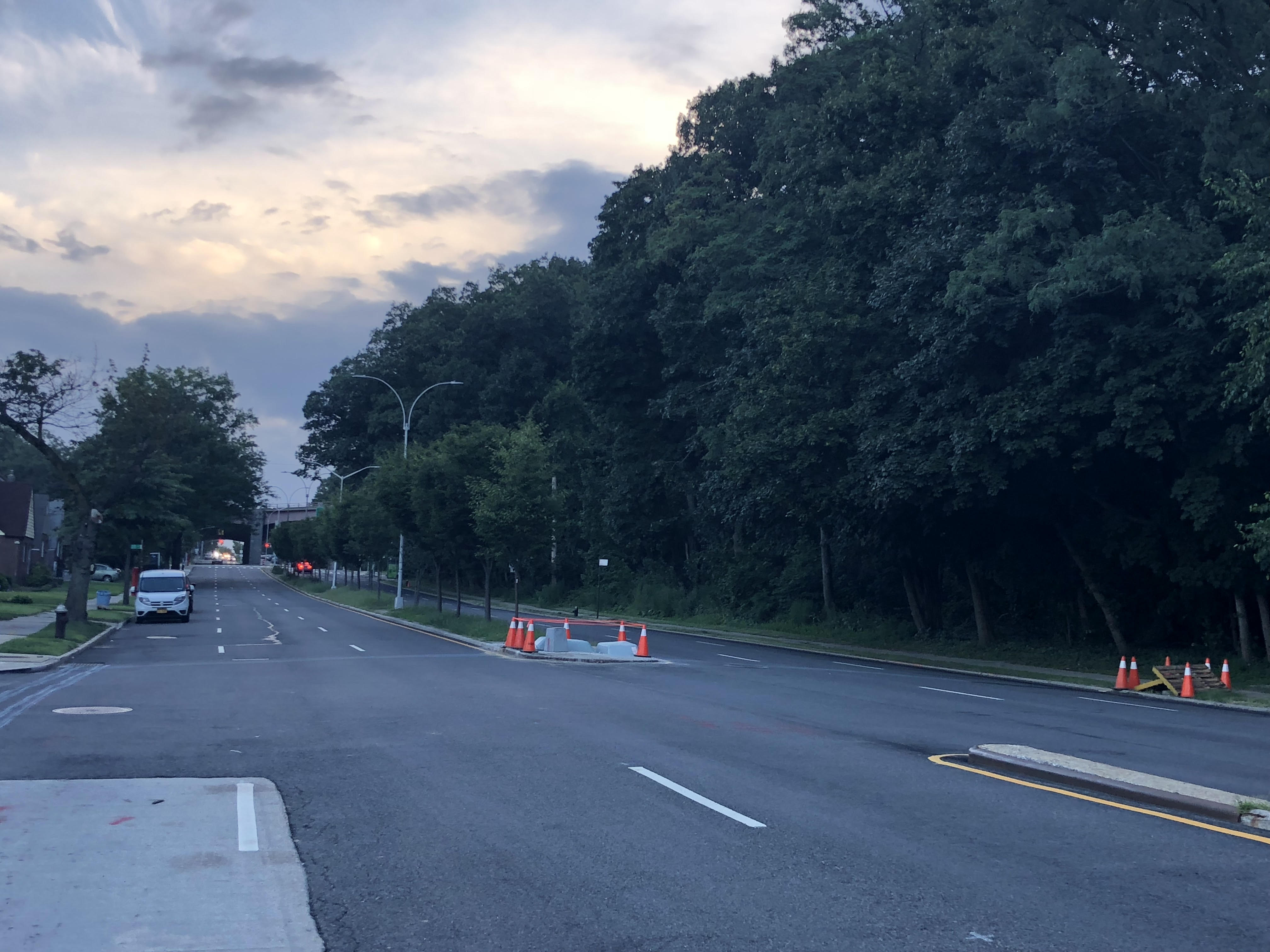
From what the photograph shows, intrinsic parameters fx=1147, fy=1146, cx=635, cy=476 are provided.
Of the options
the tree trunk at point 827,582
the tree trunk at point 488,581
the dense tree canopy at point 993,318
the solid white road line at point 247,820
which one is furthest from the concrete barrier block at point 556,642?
the solid white road line at point 247,820

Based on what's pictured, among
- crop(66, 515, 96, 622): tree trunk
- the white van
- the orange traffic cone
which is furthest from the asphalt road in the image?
the white van

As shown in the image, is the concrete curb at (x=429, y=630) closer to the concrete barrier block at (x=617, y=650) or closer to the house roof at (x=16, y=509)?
the concrete barrier block at (x=617, y=650)

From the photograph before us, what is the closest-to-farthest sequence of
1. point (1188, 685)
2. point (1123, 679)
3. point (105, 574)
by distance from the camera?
point (1188, 685)
point (1123, 679)
point (105, 574)

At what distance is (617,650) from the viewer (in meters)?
27.3

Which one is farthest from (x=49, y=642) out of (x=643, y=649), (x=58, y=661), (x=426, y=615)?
(x=426, y=615)

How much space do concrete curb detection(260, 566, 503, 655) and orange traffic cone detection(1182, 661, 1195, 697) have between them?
50.7 feet

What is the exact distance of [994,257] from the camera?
25781 mm

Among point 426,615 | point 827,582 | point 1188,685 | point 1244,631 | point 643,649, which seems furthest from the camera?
point 426,615

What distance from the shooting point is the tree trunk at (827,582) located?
137 feet

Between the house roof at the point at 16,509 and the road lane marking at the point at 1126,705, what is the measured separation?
2620 inches

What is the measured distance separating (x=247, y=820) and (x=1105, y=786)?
7.27 m

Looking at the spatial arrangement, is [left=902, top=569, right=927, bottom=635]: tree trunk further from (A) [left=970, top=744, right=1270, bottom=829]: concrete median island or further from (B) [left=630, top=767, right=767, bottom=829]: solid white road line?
(B) [left=630, top=767, right=767, bottom=829]: solid white road line

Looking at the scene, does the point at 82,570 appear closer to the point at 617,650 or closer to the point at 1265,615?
the point at 617,650

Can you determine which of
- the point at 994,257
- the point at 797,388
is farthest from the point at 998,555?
the point at 994,257
